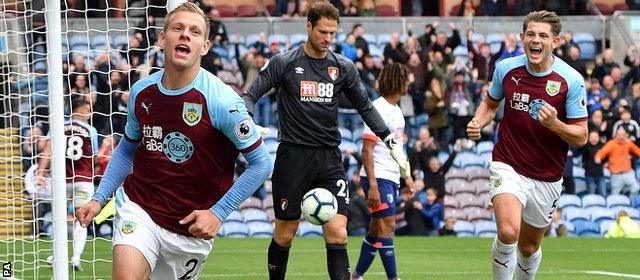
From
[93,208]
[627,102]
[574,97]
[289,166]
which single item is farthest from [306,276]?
[627,102]

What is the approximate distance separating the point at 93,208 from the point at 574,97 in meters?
4.42

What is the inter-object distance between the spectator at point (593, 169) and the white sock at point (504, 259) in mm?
14800

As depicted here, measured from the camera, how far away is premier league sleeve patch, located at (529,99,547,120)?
10086 millimetres

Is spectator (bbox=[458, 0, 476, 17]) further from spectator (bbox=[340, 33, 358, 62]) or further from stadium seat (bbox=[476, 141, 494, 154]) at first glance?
stadium seat (bbox=[476, 141, 494, 154])

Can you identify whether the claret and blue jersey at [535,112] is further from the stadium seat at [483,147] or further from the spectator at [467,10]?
the spectator at [467,10]

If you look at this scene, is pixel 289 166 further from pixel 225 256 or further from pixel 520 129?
pixel 225 256

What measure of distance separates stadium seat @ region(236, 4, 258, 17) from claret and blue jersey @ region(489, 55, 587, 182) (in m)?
19.8

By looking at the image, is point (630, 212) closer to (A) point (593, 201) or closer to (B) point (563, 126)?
(A) point (593, 201)

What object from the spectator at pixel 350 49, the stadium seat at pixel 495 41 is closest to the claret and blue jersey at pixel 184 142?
the spectator at pixel 350 49

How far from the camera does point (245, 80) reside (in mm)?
24297

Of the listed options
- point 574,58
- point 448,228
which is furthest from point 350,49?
point 574,58

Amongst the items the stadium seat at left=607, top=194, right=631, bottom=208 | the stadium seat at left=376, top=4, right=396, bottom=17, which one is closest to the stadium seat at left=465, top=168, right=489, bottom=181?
the stadium seat at left=607, top=194, right=631, bottom=208

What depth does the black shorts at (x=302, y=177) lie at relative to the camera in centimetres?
1057

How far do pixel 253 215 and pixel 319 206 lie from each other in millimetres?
12889
